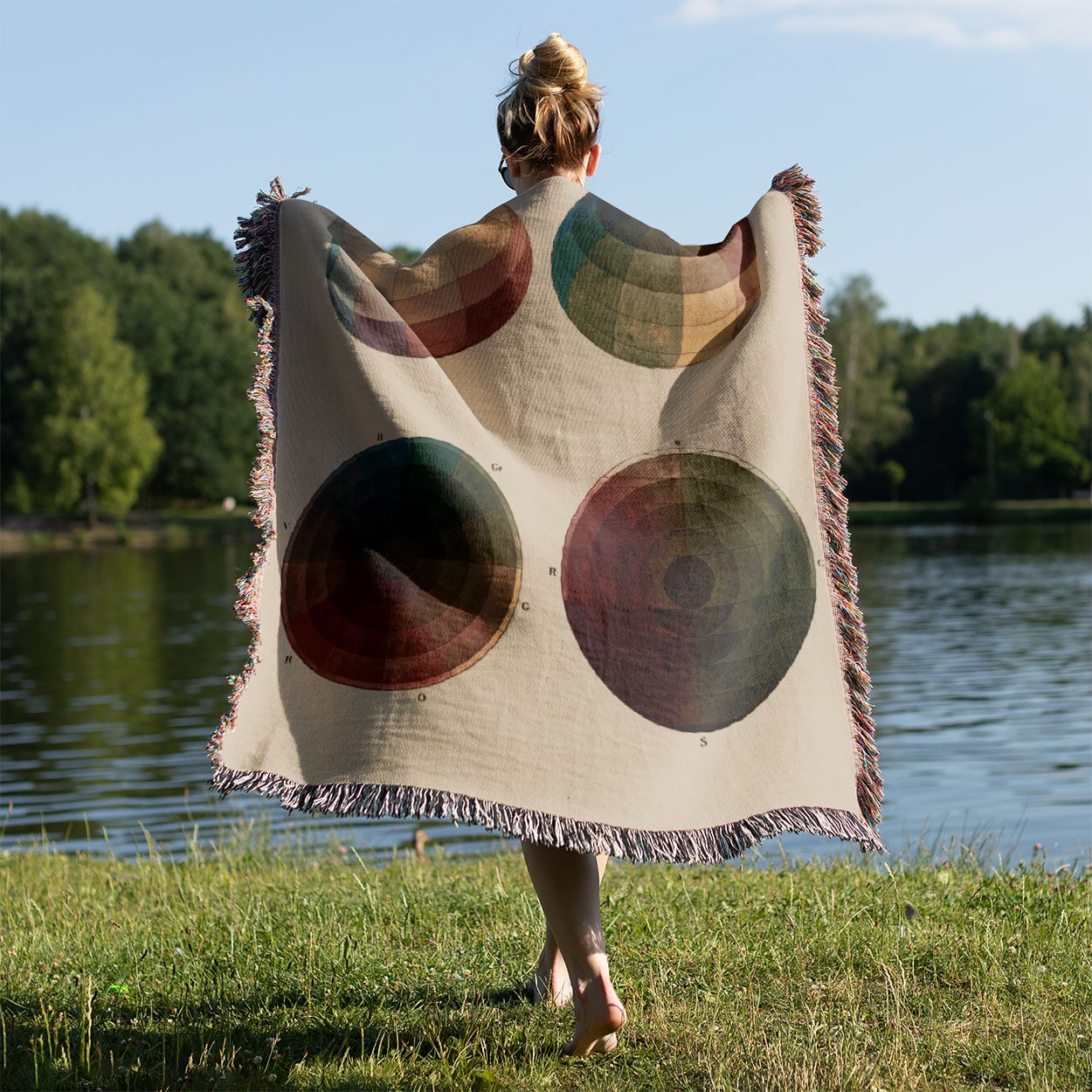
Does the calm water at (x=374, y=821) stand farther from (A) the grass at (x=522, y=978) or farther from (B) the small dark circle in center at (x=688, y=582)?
(B) the small dark circle in center at (x=688, y=582)

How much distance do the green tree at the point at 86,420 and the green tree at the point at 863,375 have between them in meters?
30.0

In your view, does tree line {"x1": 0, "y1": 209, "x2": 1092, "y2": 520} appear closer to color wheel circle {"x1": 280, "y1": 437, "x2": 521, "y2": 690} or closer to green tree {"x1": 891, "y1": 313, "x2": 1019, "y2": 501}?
green tree {"x1": 891, "y1": 313, "x2": 1019, "y2": 501}

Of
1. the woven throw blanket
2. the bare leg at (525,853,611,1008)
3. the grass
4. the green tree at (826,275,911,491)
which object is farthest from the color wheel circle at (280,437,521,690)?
the green tree at (826,275,911,491)

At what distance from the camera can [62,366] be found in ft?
156

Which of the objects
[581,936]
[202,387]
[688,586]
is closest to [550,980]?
[581,936]

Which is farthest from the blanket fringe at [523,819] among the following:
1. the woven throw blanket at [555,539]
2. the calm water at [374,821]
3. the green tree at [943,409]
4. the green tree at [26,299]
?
the green tree at [943,409]

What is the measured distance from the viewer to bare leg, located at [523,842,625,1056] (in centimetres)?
268

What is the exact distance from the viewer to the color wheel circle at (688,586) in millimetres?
2863

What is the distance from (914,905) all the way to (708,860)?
49.9 inches

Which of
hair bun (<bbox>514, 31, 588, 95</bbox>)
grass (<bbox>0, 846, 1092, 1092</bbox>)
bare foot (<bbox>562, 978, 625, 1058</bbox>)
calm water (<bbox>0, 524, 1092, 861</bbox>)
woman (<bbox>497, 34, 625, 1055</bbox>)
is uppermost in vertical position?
hair bun (<bbox>514, 31, 588, 95</bbox>)

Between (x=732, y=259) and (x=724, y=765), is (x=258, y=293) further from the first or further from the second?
(x=724, y=765)

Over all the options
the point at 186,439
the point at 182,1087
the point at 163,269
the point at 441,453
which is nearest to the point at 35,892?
the point at 182,1087

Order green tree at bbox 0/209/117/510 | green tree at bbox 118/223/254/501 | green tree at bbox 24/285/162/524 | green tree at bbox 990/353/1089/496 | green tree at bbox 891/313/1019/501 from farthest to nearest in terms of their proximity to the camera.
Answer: green tree at bbox 891/313/1019/501 < green tree at bbox 990/353/1089/496 < green tree at bbox 118/223/254/501 < green tree at bbox 0/209/117/510 < green tree at bbox 24/285/162/524

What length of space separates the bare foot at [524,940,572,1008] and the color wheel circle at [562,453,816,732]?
635 millimetres
